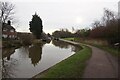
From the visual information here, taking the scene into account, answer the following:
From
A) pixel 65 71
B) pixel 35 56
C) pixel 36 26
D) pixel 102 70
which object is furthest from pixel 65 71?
pixel 36 26

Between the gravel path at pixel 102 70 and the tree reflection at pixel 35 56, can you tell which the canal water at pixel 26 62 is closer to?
the tree reflection at pixel 35 56

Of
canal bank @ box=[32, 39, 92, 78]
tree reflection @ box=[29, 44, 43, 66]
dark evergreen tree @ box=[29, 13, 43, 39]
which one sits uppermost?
dark evergreen tree @ box=[29, 13, 43, 39]

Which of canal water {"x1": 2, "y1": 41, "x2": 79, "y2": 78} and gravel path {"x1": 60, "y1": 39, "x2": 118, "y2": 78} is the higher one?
gravel path {"x1": 60, "y1": 39, "x2": 118, "y2": 78}

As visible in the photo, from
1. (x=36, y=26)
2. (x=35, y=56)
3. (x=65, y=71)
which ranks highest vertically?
(x=36, y=26)

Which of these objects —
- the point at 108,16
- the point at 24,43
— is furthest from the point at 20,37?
the point at 108,16

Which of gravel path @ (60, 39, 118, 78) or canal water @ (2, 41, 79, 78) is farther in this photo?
canal water @ (2, 41, 79, 78)

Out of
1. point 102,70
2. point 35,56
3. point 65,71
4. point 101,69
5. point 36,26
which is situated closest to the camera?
point 65,71

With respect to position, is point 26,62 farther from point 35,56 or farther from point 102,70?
point 102,70

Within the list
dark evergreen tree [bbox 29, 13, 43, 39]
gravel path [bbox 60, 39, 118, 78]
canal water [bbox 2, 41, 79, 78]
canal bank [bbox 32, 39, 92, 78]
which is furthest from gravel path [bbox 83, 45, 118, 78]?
dark evergreen tree [bbox 29, 13, 43, 39]

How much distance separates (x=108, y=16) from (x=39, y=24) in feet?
126

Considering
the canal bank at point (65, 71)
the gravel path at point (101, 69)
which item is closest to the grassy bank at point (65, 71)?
the canal bank at point (65, 71)

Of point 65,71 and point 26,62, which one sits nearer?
point 65,71

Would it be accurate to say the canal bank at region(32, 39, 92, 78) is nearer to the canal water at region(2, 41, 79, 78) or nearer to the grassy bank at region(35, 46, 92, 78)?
the grassy bank at region(35, 46, 92, 78)

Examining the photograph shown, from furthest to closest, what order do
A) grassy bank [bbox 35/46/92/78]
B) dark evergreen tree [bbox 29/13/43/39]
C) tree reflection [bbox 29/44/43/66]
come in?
dark evergreen tree [bbox 29/13/43/39], tree reflection [bbox 29/44/43/66], grassy bank [bbox 35/46/92/78]
